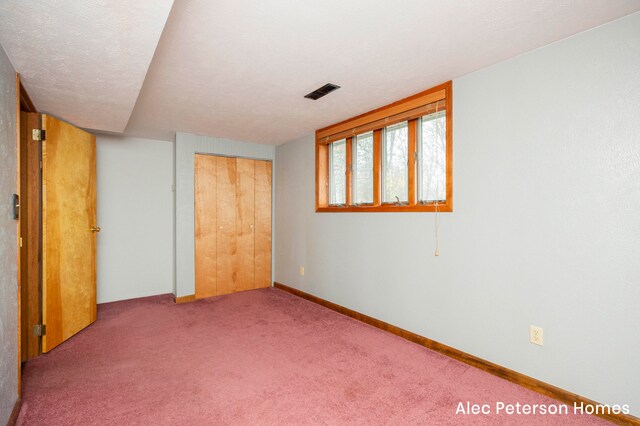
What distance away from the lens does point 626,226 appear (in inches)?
69.9

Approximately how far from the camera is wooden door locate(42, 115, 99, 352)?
2744mm

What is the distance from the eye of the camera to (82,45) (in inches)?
69.6

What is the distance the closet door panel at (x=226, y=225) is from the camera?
4.62 m

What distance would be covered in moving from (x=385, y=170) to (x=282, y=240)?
220cm

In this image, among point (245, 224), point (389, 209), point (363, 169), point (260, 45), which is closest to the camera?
point (260, 45)

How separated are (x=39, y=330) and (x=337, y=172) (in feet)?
10.7

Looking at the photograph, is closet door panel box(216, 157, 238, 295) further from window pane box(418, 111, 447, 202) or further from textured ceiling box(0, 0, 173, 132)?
window pane box(418, 111, 447, 202)

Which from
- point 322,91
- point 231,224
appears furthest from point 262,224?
point 322,91

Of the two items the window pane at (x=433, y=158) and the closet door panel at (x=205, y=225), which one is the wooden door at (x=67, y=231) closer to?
the closet door panel at (x=205, y=225)

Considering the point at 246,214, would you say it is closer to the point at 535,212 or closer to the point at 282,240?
the point at 282,240

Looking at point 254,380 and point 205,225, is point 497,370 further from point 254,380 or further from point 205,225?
point 205,225

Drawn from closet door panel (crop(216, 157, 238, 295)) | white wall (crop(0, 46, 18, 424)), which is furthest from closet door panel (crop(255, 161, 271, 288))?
white wall (crop(0, 46, 18, 424))

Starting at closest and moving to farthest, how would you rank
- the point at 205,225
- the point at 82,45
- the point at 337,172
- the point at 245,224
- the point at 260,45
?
1. the point at 82,45
2. the point at 260,45
3. the point at 337,172
4. the point at 205,225
5. the point at 245,224

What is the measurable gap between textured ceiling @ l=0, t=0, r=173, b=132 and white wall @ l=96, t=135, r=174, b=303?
1.69m
